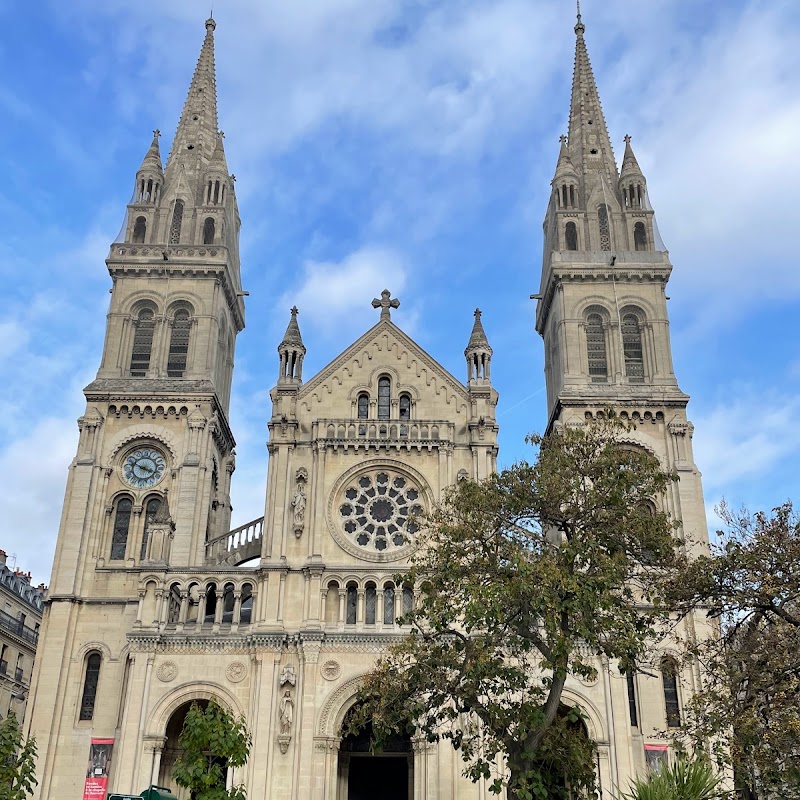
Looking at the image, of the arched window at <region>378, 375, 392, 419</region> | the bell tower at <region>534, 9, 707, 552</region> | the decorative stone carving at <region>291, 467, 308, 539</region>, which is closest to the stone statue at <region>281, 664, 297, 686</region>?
the decorative stone carving at <region>291, 467, 308, 539</region>

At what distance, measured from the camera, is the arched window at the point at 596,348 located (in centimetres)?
4846

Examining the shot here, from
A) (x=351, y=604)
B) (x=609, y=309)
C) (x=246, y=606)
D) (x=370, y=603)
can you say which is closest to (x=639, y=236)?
(x=609, y=309)

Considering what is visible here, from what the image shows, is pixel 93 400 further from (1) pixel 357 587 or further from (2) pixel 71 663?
(1) pixel 357 587

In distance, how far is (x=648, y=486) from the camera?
25.4m

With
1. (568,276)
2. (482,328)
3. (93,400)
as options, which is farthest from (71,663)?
(568,276)

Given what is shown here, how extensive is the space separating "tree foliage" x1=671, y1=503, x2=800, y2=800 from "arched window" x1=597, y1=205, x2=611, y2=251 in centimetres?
3120

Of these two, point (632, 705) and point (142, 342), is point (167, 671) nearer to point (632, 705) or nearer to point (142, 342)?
point (142, 342)

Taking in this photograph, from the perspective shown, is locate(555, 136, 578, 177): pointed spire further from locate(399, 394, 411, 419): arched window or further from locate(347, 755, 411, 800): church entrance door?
locate(347, 755, 411, 800): church entrance door

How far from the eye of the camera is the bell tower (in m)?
46.1

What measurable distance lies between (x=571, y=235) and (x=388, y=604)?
24.3m

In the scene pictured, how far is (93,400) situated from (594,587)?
102 ft

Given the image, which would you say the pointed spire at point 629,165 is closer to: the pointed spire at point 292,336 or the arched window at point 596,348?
the arched window at point 596,348

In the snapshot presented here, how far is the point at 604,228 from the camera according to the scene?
52875 millimetres

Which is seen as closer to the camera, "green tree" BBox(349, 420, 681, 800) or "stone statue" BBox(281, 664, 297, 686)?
"green tree" BBox(349, 420, 681, 800)
